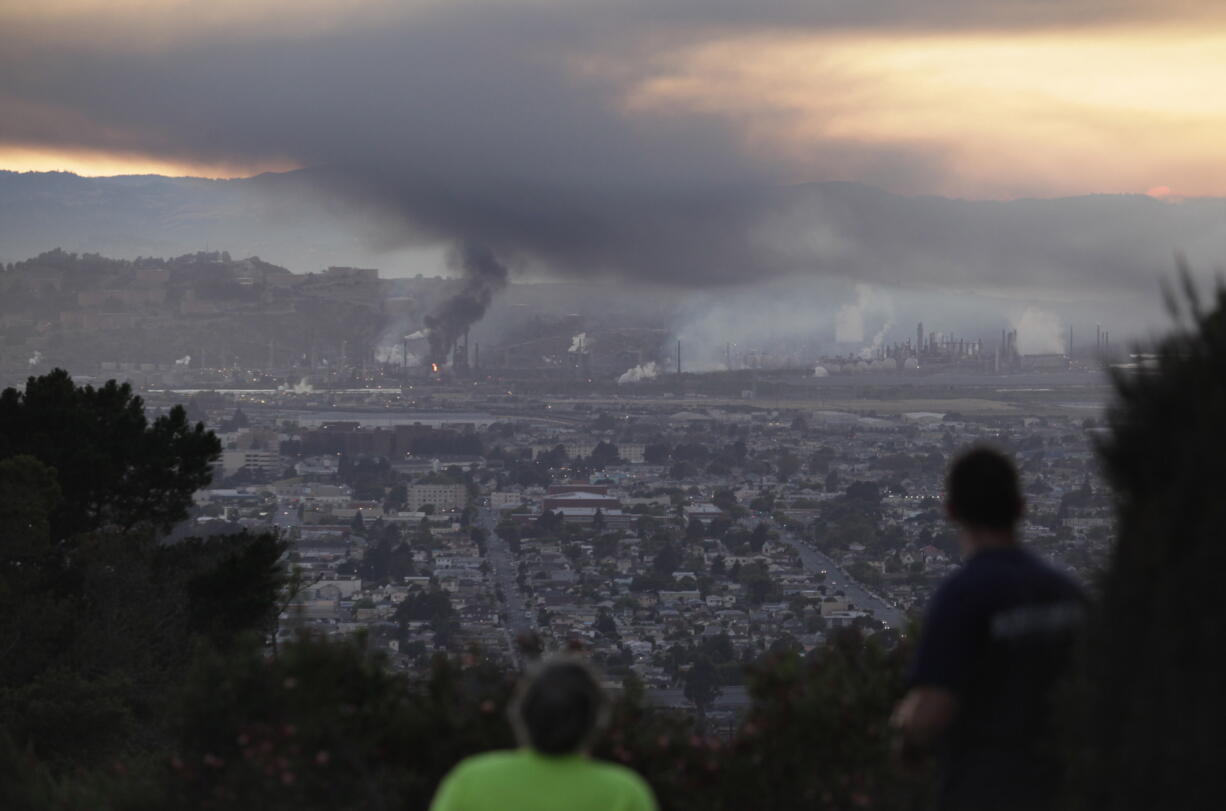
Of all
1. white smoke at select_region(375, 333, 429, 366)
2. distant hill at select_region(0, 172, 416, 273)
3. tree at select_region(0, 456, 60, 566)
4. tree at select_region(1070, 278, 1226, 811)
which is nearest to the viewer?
tree at select_region(1070, 278, 1226, 811)

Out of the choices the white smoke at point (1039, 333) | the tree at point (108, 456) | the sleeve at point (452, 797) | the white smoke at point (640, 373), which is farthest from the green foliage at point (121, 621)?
the white smoke at point (1039, 333)

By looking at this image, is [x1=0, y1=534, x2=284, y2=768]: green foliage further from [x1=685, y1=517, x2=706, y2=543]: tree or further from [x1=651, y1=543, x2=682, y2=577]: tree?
[x1=685, y1=517, x2=706, y2=543]: tree

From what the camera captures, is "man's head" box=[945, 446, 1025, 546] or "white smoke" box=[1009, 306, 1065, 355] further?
"white smoke" box=[1009, 306, 1065, 355]

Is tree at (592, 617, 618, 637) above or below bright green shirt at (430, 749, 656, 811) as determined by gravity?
below

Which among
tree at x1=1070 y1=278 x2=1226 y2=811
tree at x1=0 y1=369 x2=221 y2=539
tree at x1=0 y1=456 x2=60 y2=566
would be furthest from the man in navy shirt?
tree at x1=0 y1=369 x2=221 y2=539

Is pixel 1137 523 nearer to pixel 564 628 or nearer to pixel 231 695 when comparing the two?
pixel 231 695

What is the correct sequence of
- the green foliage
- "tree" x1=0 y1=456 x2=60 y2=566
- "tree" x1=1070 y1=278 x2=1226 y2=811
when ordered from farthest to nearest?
"tree" x1=0 y1=456 x2=60 y2=566, the green foliage, "tree" x1=1070 y1=278 x2=1226 y2=811

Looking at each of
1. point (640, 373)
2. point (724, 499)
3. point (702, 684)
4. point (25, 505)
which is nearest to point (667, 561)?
point (724, 499)

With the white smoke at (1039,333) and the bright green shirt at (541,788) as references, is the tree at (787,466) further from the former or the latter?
the bright green shirt at (541,788)
